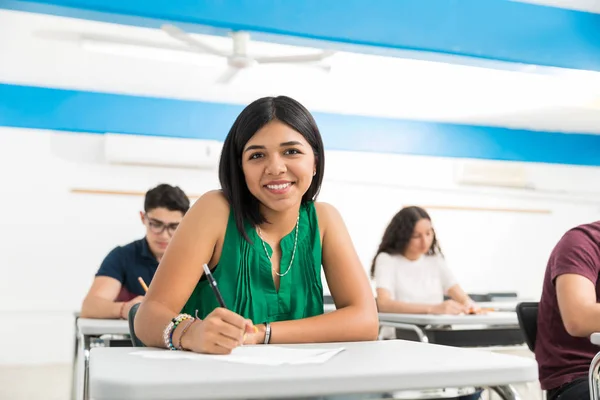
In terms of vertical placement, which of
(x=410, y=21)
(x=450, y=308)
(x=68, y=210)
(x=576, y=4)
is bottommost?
(x=450, y=308)

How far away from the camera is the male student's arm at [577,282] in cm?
166

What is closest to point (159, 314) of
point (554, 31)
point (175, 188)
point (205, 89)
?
point (175, 188)

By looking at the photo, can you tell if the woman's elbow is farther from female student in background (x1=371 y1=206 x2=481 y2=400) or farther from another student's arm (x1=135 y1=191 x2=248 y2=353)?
female student in background (x1=371 y1=206 x2=481 y2=400)

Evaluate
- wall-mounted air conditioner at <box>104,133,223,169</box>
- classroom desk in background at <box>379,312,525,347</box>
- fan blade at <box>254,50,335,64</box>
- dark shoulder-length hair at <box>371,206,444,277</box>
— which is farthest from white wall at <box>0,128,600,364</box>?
classroom desk in background at <box>379,312,525,347</box>

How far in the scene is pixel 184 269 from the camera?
140 cm

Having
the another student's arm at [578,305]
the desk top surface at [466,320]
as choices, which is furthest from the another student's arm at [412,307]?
the another student's arm at [578,305]

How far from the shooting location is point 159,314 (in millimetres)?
1316

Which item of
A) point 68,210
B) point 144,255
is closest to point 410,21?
point 144,255

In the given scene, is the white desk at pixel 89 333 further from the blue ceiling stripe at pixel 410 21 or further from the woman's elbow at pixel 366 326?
the blue ceiling stripe at pixel 410 21

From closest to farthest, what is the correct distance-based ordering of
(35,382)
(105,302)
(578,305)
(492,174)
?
(578,305), (105,302), (35,382), (492,174)

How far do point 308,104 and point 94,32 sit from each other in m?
2.54

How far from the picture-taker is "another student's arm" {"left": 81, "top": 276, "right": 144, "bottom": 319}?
9.26ft

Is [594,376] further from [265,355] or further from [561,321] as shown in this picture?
[265,355]

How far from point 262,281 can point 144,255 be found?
1.64 m
